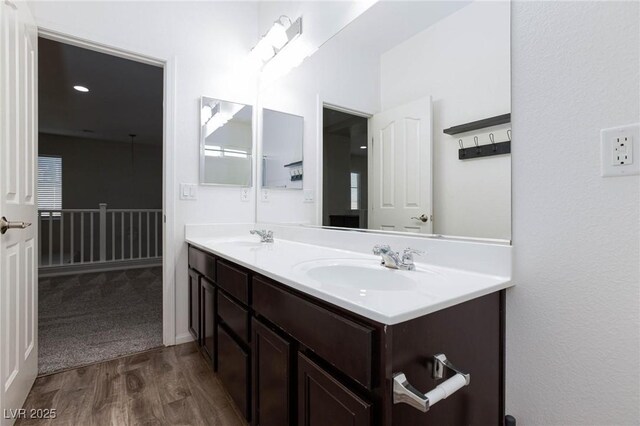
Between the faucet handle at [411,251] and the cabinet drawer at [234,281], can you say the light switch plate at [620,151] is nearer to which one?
the faucet handle at [411,251]

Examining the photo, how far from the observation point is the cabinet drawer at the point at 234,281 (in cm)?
125

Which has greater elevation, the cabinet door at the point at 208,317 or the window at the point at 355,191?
the window at the point at 355,191

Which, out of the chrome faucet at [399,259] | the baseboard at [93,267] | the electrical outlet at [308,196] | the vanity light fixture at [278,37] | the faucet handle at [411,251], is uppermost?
the vanity light fixture at [278,37]

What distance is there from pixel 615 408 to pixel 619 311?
0.80 feet

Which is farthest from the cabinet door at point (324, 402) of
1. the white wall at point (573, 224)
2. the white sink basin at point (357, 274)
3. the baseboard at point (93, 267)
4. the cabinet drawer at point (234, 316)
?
the baseboard at point (93, 267)

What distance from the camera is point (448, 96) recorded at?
3.75ft

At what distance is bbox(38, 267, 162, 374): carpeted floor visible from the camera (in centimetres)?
204

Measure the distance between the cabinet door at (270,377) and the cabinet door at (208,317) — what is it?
0.56m

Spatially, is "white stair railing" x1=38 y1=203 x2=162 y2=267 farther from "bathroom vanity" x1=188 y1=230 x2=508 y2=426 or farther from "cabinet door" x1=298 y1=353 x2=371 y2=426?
"cabinet door" x1=298 y1=353 x2=371 y2=426

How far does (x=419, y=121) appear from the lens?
1.25m

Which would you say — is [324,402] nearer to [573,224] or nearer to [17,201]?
[573,224]

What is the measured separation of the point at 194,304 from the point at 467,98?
76.2 inches

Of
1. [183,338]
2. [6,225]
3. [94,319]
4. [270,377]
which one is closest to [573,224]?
[270,377]

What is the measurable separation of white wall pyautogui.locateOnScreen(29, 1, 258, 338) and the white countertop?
2.81 feet
